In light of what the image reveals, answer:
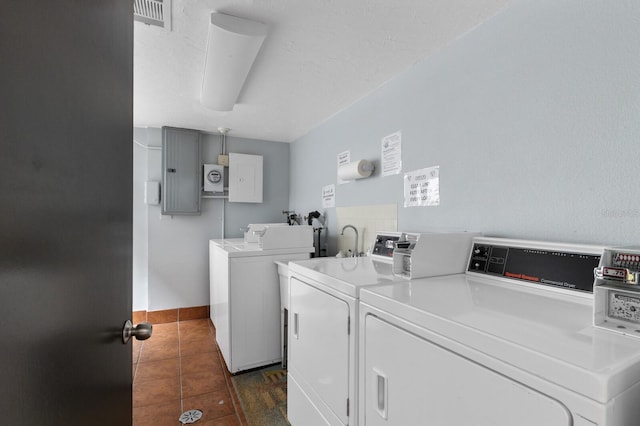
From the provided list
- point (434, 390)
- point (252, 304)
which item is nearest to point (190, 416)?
point (252, 304)

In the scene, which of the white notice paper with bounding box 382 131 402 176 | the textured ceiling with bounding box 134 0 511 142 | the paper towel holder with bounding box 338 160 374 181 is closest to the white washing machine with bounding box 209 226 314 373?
the paper towel holder with bounding box 338 160 374 181

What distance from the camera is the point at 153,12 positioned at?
1.49 meters

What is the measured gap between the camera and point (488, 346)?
28.2 inches

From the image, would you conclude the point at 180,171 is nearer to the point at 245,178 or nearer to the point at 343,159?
the point at 245,178

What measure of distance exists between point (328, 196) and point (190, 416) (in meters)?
2.07

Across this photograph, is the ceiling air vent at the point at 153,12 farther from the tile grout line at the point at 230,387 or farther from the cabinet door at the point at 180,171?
the tile grout line at the point at 230,387

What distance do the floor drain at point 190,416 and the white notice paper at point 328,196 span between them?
1.94 meters

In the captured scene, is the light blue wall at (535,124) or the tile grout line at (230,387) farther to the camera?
the tile grout line at (230,387)

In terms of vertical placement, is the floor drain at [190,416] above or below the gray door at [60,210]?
below

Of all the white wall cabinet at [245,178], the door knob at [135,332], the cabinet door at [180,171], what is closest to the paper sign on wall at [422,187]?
the door knob at [135,332]

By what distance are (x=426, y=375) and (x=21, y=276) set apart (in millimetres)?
943

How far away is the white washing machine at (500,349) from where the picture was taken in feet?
1.90

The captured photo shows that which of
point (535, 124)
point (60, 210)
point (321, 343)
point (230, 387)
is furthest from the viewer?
point (230, 387)

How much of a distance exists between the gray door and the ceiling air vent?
0.86 metres
